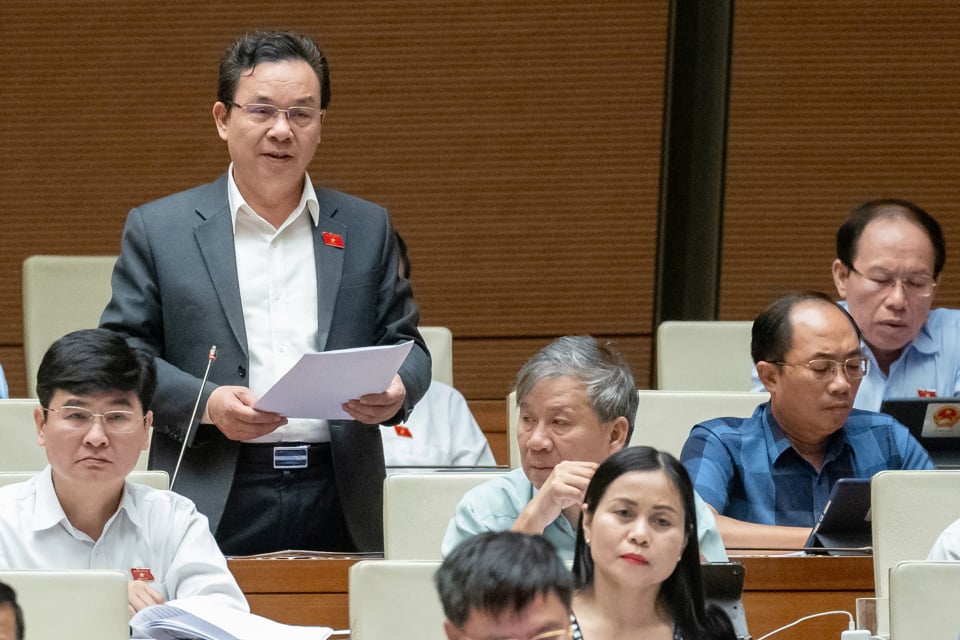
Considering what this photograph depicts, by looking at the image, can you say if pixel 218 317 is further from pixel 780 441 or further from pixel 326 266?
pixel 780 441

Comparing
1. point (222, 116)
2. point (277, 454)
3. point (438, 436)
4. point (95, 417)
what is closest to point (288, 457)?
point (277, 454)

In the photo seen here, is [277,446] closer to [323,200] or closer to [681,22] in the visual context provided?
[323,200]

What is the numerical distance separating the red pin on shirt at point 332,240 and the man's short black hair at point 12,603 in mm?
1164

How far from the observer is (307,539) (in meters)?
2.99

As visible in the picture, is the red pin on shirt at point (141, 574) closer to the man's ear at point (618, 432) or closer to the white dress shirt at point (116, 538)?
the white dress shirt at point (116, 538)

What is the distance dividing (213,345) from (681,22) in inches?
105

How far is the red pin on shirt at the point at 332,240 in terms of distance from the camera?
303 centimetres

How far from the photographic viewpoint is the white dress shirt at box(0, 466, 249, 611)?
2.62m

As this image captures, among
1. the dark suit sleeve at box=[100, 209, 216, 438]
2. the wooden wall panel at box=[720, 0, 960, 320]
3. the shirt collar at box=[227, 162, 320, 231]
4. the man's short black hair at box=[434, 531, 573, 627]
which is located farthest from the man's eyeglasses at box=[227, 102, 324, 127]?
the wooden wall panel at box=[720, 0, 960, 320]

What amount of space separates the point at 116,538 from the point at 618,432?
866 mm

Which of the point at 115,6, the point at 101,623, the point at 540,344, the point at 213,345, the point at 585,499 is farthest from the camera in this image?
the point at 540,344

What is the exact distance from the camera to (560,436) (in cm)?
267

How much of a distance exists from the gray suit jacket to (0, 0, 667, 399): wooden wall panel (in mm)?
2042

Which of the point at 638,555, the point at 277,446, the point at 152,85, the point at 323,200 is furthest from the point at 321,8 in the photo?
the point at 638,555
